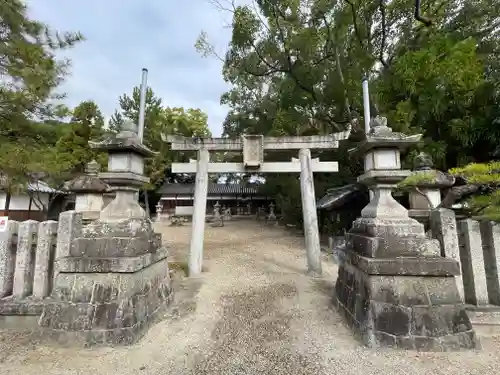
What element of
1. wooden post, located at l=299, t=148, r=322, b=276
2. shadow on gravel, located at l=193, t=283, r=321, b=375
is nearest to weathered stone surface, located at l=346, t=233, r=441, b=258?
shadow on gravel, located at l=193, t=283, r=321, b=375

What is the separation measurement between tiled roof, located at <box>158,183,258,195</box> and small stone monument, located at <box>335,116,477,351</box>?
82.8ft

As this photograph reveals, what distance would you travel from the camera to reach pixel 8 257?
340cm

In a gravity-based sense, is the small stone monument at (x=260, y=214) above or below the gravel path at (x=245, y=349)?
above

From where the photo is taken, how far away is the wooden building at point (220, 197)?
29.1 m

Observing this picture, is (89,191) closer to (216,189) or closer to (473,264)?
(473,264)

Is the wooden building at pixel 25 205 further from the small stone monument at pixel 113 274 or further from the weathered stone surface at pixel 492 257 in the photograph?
the weathered stone surface at pixel 492 257

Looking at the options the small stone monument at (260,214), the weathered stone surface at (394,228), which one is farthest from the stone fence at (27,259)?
the small stone monument at (260,214)

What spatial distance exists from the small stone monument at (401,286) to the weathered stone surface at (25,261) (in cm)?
424

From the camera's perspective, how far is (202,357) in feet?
9.06

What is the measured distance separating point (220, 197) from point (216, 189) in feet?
4.39

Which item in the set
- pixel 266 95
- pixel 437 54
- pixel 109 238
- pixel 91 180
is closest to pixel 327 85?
pixel 437 54

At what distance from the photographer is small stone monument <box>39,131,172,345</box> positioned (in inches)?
114

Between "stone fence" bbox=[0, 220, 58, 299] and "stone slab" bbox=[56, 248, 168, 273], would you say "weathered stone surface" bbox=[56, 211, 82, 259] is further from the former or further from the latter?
"stone slab" bbox=[56, 248, 168, 273]

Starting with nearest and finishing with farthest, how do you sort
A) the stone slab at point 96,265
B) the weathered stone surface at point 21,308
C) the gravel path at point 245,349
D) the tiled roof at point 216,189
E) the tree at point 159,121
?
the gravel path at point 245,349 < the stone slab at point 96,265 < the weathered stone surface at point 21,308 < the tree at point 159,121 < the tiled roof at point 216,189
